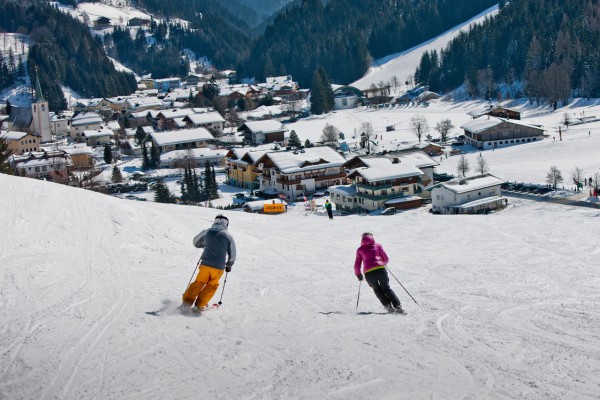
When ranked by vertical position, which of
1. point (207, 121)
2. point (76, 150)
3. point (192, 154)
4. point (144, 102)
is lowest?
point (192, 154)

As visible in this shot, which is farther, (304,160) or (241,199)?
(304,160)

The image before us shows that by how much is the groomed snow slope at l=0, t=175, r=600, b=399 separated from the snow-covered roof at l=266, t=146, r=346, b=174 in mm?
23564

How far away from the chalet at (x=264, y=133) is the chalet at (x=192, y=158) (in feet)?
26.3

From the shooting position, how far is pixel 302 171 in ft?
114

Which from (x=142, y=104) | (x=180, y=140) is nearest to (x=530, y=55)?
(x=180, y=140)

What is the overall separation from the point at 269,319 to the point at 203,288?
70 centimetres

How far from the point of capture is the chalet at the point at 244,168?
38.6 meters

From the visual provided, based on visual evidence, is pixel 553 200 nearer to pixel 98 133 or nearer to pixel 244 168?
pixel 244 168

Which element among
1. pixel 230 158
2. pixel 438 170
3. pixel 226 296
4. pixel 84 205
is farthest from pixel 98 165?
pixel 226 296

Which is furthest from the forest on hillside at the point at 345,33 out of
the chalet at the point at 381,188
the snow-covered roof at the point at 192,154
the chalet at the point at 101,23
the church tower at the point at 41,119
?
the chalet at the point at 381,188

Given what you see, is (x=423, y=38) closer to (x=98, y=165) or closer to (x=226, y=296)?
(x=98, y=165)

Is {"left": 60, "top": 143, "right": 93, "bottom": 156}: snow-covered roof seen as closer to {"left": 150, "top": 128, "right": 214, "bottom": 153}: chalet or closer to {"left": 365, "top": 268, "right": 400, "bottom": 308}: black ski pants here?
{"left": 150, "top": 128, "right": 214, "bottom": 153}: chalet

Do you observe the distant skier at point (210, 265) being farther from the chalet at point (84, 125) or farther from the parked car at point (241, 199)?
the chalet at point (84, 125)

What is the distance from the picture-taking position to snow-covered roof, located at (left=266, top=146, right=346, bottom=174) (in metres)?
34.6
